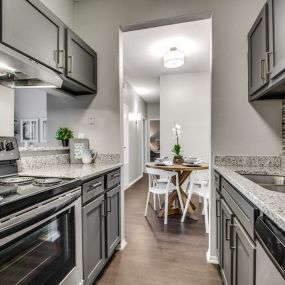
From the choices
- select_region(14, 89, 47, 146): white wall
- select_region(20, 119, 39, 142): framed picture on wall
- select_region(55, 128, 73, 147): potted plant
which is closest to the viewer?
select_region(14, 89, 47, 146): white wall

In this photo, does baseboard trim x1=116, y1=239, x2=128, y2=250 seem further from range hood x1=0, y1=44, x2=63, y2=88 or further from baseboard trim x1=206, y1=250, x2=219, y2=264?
range hood x1=0, y1=44, x2=63, y2=88

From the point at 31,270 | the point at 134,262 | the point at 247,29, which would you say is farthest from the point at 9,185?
the point at 247,29

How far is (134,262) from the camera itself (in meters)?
2.08

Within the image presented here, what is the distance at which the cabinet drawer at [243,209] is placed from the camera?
94cm

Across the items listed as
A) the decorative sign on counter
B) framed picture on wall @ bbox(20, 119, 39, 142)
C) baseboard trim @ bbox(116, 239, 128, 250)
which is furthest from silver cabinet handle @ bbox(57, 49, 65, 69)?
baseboard trim @ bbox(116, 239, 128, 250)

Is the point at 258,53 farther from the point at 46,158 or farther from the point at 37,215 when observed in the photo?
the point at 46,158

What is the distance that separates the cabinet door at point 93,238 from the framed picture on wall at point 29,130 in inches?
38.2

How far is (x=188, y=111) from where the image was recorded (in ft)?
15.9

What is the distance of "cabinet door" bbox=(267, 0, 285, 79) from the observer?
4.39 feet

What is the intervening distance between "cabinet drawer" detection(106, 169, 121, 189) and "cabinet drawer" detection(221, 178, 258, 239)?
3.36 ft

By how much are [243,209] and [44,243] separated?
1.06 metres

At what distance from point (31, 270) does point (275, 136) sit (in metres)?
2.16

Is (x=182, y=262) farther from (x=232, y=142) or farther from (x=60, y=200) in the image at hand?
(x=60, y=200)

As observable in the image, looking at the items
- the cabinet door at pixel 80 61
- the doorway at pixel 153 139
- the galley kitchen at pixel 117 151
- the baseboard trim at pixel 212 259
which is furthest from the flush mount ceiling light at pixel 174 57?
the doorway at pixel 153 139
